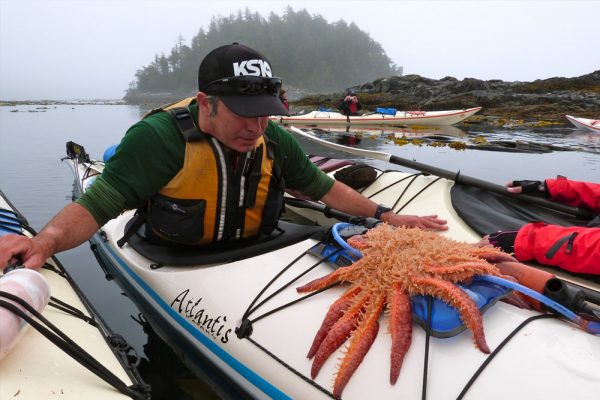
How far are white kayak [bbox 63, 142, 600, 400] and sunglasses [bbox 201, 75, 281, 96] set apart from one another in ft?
3.08

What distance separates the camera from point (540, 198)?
3.66m

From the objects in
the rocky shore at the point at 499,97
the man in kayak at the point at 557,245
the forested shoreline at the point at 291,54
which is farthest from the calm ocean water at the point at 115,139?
the forested shoreline at the point at 291,54

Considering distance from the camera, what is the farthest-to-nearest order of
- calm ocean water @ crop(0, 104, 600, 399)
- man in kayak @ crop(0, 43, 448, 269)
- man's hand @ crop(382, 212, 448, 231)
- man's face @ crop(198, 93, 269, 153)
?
calm ocean water @ crop(0, 104, 600, 399) → man's hand @ crop(382, 212, 448, 231) → man's face @ crop(198, 93, 269, 153) → man in kayak @ crop(0, 43, 448, 269)

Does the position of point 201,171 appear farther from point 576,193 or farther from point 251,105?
point 576,193

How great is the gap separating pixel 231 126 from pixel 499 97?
3140 cm

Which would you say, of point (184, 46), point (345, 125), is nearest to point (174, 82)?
point (184, 46)

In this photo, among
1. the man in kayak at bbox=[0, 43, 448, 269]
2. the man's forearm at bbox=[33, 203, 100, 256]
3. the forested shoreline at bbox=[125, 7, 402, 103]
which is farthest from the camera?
the forested shoreline at bbox=[125, 7, 402, 103]

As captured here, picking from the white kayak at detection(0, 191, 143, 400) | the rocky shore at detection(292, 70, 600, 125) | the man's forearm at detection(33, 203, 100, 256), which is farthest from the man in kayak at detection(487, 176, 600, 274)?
the rocky shore at detection(292, 70, 600, 125)

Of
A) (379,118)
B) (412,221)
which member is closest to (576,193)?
(412,221)

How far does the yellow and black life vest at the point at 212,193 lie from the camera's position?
229 cm

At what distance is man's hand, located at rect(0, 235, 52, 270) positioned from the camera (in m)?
1.75

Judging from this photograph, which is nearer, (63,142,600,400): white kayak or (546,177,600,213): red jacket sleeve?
(63,142,600,400): white kayak

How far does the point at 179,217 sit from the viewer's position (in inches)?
92.1

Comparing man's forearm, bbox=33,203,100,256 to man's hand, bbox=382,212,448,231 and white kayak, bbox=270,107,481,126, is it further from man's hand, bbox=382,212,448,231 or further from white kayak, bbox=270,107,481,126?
white kayak, bbox=270,107,481,126
